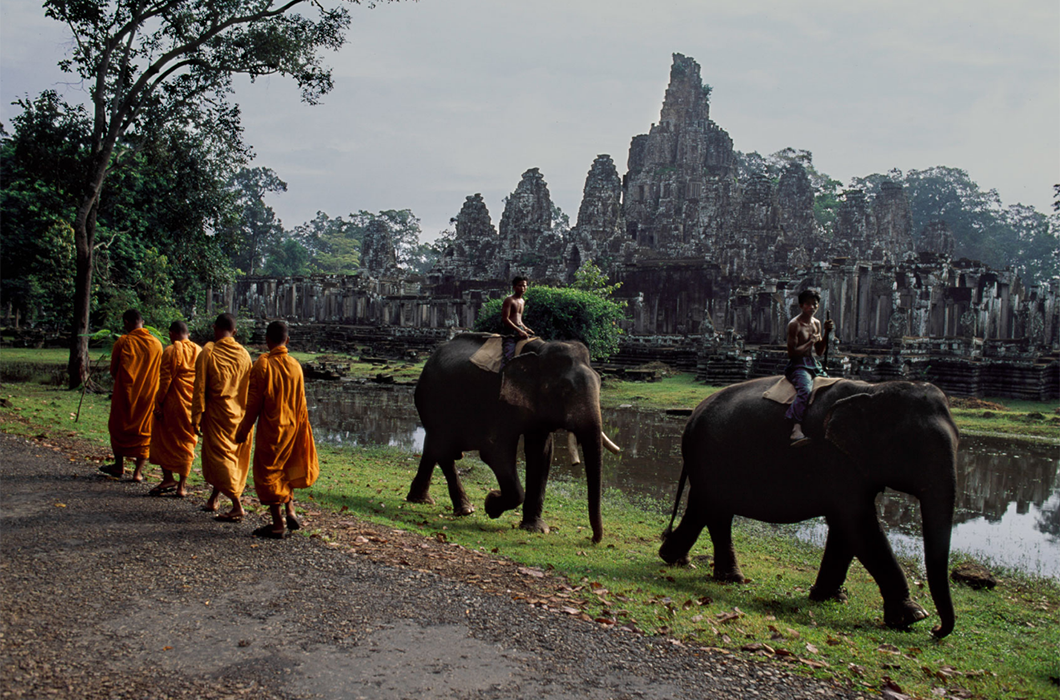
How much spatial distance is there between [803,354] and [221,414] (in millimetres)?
4616

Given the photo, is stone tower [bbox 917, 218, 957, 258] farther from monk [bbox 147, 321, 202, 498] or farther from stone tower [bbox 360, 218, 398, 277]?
monk [bbox 147, 321, 202, 498]

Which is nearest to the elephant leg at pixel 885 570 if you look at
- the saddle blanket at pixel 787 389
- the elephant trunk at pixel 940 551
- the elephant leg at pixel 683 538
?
the elephant trunk at pixel 940 551

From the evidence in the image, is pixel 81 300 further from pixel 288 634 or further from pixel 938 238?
pixel 938 238

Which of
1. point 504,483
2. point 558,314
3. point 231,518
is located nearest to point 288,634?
point 231,518

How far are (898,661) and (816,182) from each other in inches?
3265

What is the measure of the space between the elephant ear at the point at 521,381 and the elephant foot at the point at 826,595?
2809 millimetres

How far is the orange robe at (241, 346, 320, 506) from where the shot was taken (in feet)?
18.3

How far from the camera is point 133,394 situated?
24.5 feet

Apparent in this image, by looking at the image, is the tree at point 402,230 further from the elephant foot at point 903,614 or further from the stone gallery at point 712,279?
the elephant foot at point 903,614

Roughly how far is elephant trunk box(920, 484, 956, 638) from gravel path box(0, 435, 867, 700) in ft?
4.42

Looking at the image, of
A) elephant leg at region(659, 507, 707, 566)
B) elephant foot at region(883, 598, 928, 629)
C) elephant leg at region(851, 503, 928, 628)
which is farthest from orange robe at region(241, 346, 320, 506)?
elephant foot at region(883, 598, 928, 629)

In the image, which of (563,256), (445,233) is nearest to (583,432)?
(563,256)

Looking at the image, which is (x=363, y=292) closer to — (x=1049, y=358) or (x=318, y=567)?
(x=1049, y=358)

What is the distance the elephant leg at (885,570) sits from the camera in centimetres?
504
